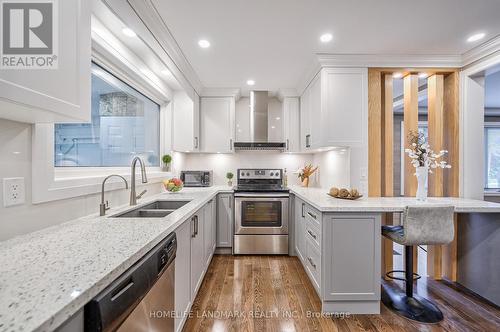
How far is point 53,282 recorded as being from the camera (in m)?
0.61

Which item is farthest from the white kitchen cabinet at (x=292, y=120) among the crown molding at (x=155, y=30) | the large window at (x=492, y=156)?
the large window at (x=492, y=156)

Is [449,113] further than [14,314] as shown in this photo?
Yes

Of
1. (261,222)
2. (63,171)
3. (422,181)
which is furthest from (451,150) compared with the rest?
(63,171)

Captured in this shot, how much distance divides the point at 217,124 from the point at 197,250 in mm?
2086

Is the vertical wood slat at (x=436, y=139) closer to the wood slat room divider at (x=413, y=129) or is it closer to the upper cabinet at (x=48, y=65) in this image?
the wood slat room divider at (x=413, y=129)

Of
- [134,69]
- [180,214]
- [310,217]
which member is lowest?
[310,217]

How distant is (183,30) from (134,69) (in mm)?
580

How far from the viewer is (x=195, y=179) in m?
3.36

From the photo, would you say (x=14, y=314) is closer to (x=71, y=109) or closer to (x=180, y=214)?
(x=71, y=109)

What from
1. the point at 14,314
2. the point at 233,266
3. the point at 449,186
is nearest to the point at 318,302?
the point at 233,266

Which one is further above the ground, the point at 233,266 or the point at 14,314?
the point at 14,314

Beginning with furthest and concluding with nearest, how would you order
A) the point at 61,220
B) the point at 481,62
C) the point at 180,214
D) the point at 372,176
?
the point at 372,176
the point at 481,62
the point at 180,214
the point at 61,220

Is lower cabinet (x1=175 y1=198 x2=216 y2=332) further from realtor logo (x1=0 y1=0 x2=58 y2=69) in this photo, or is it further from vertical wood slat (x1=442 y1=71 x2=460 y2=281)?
vertical wood slat (x1=442 y1=71 x2=460 y2=281)

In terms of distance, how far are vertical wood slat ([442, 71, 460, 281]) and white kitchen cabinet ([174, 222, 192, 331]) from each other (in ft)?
9.06
